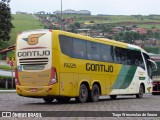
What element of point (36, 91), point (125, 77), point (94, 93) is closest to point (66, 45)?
point (36, 91)

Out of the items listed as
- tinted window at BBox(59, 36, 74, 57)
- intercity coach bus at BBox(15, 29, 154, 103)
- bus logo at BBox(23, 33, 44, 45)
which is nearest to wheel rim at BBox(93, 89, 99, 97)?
intercity coach bus at BBox(15, 29, 154, 103)

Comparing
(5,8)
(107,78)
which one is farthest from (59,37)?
(5,8)

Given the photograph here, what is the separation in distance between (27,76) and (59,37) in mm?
2297

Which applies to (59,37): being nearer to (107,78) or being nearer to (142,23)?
(107,78)

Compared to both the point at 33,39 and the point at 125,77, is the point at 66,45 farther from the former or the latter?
the point at 125,77

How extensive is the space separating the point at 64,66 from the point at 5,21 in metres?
33.6

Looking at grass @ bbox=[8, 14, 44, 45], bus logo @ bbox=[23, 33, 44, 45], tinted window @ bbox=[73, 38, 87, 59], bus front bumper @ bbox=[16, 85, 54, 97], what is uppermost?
bus logo @ bbox=[23, 33, 44, 45]

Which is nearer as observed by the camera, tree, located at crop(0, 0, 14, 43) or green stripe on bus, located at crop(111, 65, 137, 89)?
green stripe on bus, located at crop(111, 65, 137, 89)

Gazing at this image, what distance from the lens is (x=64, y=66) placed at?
21.7 m

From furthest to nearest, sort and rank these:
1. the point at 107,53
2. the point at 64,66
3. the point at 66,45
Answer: the point at 107,53
the point at 66,45
the point at 64,66

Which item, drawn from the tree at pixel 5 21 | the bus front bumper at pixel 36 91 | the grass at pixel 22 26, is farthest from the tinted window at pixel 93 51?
the grass at pixel 22 26

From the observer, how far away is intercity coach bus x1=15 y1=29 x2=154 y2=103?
837 inches

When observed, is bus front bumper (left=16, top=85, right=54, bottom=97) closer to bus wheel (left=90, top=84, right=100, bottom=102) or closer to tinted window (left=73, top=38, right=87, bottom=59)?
tinted window (left=73, top=38, right=87, bottom=59)

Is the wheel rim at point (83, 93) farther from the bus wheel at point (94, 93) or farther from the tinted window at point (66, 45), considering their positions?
the tinted window at point (66, 45)
